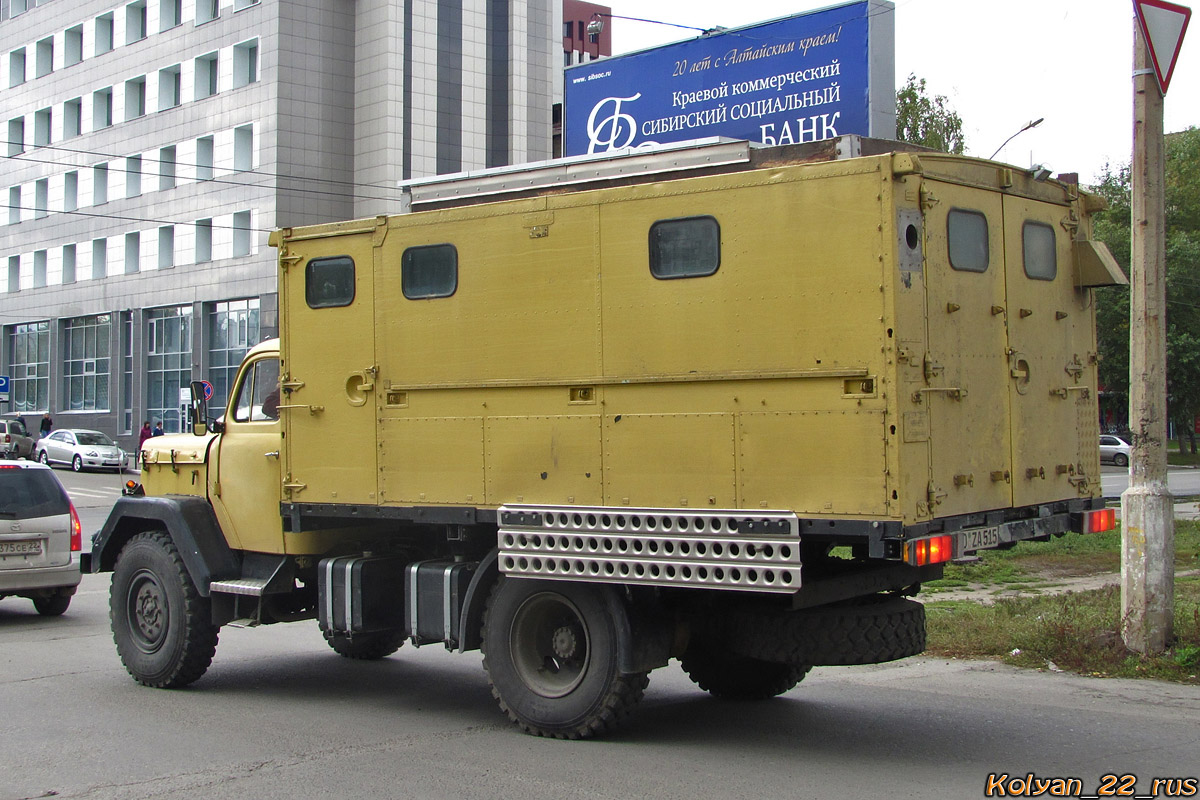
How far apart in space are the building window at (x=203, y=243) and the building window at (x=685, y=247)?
44.8 metres

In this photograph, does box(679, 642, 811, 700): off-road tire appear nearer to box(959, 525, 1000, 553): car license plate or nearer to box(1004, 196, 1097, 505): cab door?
box(959, 525, 1000, 553): car license plate

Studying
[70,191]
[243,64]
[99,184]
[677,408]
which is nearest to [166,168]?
[99,184]

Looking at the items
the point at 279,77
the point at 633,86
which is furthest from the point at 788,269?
the point at 279,77

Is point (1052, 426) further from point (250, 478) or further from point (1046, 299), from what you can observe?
point (250, 478)

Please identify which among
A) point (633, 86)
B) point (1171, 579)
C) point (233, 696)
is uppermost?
point (633, 86)

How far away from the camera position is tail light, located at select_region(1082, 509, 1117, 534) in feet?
25.2

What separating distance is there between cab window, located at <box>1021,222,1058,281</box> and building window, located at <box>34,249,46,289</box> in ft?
190

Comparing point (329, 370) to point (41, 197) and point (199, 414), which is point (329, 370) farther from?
point (41, 197)

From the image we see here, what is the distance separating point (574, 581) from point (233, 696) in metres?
3.22

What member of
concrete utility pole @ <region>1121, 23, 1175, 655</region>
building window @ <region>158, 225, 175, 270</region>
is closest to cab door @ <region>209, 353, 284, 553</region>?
concrete utility pole @ <region>1121, 23, 1175, 655</region>

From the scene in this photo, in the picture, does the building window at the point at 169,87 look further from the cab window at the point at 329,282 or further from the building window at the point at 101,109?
the cab window at the point at 329,282

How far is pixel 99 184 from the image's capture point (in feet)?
177

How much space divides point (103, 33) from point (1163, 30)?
5436 centimetres

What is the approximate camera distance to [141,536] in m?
9.50
